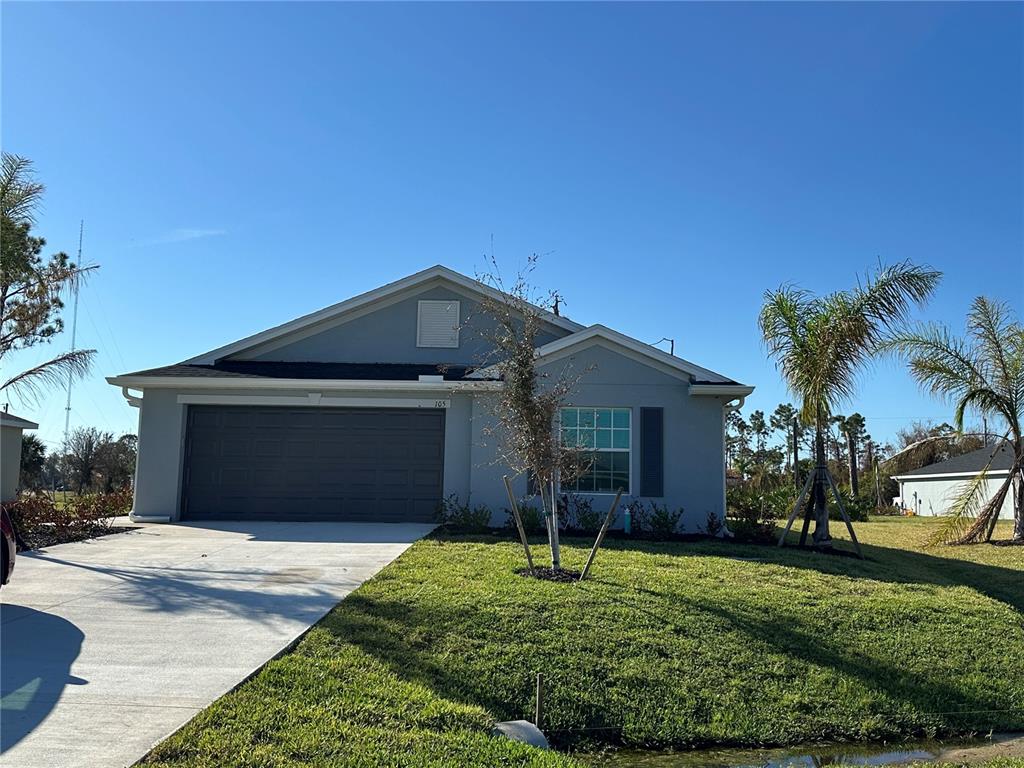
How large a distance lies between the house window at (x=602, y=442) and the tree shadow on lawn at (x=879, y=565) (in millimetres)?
1910

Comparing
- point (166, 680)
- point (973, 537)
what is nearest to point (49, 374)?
point (166, 680)

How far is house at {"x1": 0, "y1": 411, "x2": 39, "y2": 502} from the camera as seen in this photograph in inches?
689

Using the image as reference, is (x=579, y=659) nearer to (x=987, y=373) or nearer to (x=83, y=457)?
(x=987, y=373)

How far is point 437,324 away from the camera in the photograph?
17109mm

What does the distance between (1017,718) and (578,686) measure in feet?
11.7

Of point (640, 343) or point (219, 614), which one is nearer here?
point (219, 614)

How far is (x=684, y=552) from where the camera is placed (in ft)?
37.5

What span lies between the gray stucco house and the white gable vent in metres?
1.23

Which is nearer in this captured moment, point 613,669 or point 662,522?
point 613,669

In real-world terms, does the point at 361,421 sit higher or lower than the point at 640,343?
lower

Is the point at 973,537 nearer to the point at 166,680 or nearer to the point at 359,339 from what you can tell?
the point at 359,339

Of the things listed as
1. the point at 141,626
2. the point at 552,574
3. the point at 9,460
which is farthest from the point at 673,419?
the point at 9,460

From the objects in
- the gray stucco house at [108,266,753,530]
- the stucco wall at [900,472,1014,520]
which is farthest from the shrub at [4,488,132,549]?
the stucco wall at [900,472,1014,520]

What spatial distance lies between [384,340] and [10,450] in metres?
9.46
